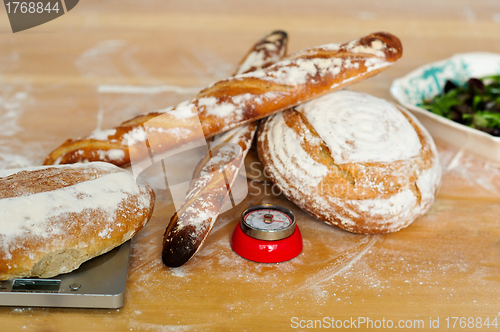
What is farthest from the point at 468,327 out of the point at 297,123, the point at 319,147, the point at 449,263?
the point at 297,123

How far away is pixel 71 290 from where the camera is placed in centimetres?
108

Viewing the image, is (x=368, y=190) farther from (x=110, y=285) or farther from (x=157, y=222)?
(x=110, y=285)

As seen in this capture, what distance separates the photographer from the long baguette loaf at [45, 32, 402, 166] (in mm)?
1537

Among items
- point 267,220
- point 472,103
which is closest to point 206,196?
point 267,220

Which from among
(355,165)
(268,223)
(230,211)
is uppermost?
(355,165)

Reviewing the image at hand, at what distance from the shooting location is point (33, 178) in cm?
122

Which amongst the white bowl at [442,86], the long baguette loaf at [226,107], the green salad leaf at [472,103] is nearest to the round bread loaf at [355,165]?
the long baguette loaf at [226,107]

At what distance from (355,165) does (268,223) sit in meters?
0.32

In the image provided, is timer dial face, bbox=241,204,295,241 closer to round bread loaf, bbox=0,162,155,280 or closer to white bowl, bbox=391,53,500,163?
round bread loaf, bbox=0,162,155,280

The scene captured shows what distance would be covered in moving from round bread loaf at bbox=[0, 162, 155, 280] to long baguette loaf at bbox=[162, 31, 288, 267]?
123 millimetres

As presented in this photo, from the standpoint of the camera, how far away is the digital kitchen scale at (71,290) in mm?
1061

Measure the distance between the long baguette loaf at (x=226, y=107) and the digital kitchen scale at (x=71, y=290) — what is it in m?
0.50

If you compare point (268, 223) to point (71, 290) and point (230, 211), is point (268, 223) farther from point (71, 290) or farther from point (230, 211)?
point (71, 290)

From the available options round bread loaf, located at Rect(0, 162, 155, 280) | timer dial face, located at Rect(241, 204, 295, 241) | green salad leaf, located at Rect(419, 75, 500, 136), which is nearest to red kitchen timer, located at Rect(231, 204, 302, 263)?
timer dial face, located at Rect(241, 204, 295, 241)
